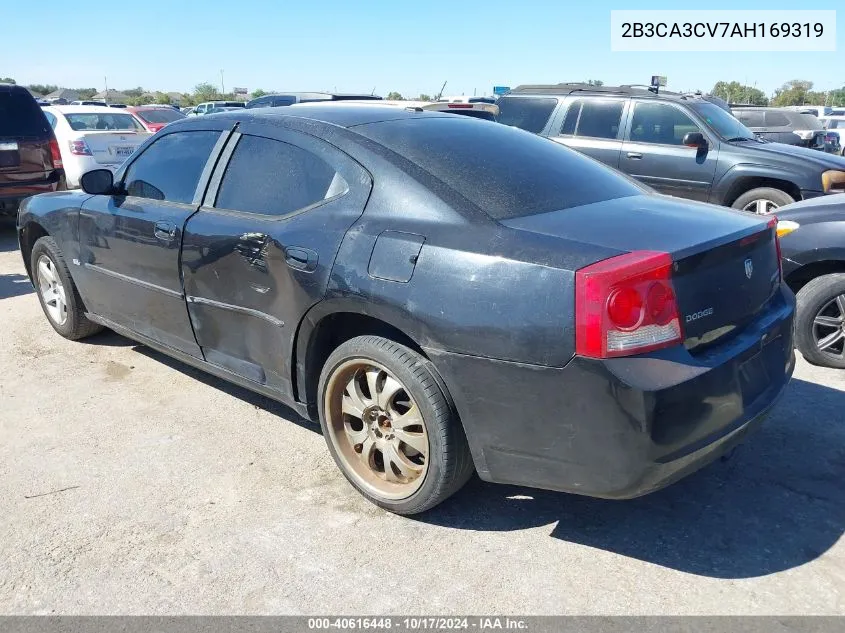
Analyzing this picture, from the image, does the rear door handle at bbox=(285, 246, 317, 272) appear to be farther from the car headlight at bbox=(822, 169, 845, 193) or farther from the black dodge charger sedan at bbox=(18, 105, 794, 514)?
the car headlight at bbox=(822, 169, 845, 193)

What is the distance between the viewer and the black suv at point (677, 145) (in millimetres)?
8062

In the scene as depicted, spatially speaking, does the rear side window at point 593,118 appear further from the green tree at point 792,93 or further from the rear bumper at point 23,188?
the green tree at point 792,93

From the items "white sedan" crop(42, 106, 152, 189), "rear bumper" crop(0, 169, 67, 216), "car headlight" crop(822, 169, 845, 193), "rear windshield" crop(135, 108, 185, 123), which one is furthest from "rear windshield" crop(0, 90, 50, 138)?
"rear windshield" crop(135, 108, 185, 123)

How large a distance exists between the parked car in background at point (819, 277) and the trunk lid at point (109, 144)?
30.8 ft

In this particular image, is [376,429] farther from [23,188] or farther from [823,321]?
[23,188]

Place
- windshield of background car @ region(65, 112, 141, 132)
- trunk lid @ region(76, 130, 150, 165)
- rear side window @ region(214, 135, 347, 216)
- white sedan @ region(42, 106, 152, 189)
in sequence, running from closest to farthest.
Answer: rear side window @ region(214, 135, 347, 216) → white sedan @ region(42, 106, 152, 189) → trunk lid @ region(76, 130, 150, 165) → windshield of background car @ region(65, 112, 141, 132)

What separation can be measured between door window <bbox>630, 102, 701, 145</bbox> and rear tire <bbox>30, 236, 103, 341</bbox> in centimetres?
667

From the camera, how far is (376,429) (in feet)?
10.3

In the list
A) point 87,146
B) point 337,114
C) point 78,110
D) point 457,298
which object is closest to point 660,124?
point 337,114

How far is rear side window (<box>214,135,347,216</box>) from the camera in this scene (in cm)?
329

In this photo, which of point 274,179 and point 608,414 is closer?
point 608,414

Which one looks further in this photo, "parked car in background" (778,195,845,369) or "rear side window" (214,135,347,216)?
"parked car in background" (778,195,845,369)

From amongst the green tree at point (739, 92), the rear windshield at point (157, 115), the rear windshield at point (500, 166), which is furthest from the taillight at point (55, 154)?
the green tree at point (739, 92)

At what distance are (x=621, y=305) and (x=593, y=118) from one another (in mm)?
7445
